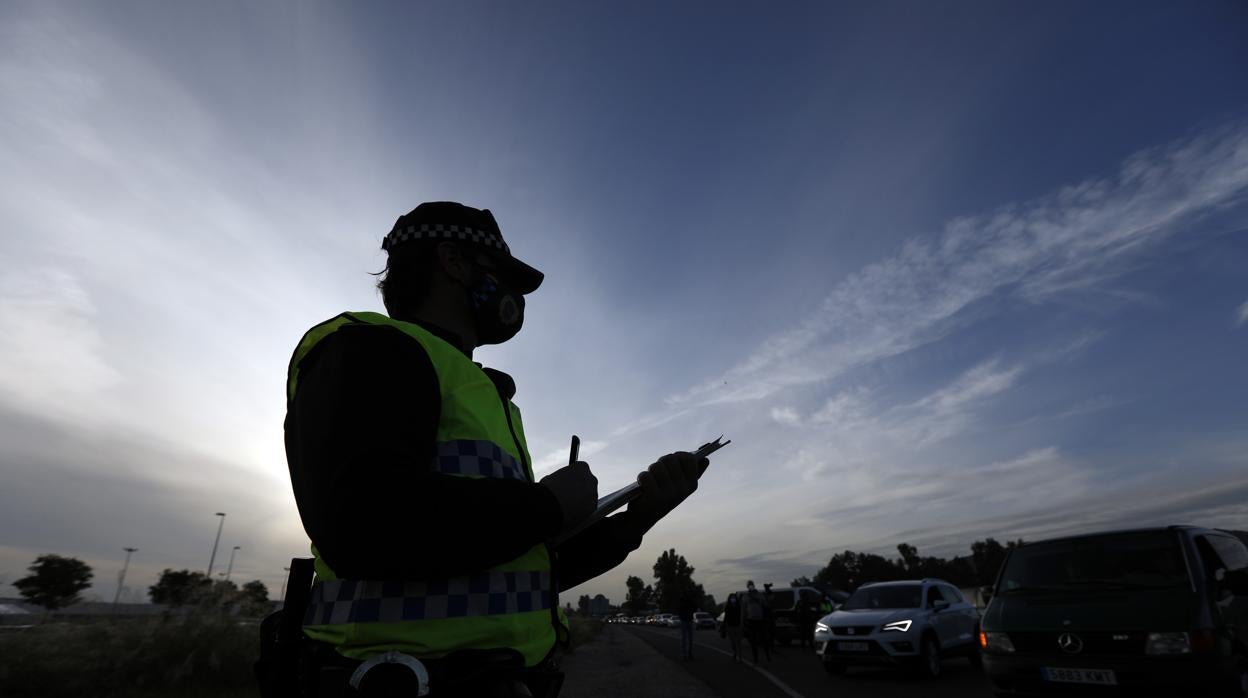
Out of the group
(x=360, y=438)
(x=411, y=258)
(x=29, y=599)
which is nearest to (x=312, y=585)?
(x=360, y=438)

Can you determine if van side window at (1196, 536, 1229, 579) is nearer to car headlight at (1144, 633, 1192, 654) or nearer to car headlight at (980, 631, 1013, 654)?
car headlight at (1144, 633, 1192, 654)

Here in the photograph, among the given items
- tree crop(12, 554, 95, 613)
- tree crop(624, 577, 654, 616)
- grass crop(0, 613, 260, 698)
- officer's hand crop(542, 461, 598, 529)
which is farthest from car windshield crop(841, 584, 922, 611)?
tree crop(624, 577, 654, 616)

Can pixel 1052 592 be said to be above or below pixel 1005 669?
above

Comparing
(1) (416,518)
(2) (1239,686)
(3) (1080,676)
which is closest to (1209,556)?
(2) (1239,686)

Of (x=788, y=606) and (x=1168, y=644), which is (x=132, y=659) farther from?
(x=788, y=606)

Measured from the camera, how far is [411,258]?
1.83 m

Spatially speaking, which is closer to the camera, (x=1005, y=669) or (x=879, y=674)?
(x=1005, y=669)

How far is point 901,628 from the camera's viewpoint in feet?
35.7

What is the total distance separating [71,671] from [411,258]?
7822 millimetres

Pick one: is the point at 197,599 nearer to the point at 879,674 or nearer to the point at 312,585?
the point at 312,585

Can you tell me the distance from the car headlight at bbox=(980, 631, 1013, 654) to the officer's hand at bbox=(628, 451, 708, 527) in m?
6.65

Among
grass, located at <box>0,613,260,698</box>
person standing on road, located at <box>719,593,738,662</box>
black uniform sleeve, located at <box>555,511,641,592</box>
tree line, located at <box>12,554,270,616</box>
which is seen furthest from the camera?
person standing on road, located at <box>719,593,738,662</box>

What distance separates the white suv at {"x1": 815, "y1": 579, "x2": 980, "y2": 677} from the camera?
10.9m

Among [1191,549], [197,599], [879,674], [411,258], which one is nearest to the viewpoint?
[411,258]
